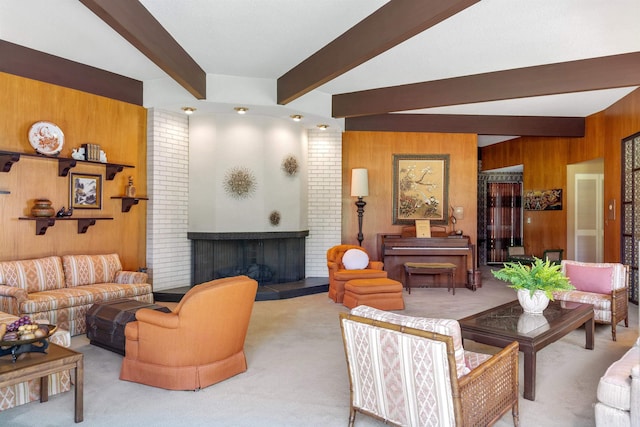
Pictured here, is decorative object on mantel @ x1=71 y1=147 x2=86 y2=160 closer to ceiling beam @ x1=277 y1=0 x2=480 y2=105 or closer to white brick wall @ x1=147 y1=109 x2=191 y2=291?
white brick wall @ x1=147 y1=109 x2=191 y2=291

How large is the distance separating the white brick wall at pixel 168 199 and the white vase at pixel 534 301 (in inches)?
197

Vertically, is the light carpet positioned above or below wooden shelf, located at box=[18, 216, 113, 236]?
below

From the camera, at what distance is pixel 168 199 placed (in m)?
6.75

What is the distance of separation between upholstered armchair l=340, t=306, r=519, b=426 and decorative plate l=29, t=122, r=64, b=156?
4509mm

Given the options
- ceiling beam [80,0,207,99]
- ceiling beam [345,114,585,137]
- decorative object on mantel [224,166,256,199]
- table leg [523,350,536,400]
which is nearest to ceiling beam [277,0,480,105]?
ceiling beam [80,0,207,99]

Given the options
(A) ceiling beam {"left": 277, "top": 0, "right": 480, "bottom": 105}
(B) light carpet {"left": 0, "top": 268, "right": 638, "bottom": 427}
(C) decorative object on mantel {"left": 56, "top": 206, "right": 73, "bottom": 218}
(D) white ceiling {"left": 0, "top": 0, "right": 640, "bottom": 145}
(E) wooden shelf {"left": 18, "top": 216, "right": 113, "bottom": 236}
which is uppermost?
(D) white ceiling {"left": 0, "top": 0, "right": 640, "bottom": 145}

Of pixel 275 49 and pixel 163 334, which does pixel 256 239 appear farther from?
pixel 163 334

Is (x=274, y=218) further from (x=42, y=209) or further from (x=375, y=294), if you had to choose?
(x=42, y=209)

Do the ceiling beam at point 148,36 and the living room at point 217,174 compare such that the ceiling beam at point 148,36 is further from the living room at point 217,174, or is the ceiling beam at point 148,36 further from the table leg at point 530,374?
the table leg at point 530,374

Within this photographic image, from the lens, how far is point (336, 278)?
256 inches

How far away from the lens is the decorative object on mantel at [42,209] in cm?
509

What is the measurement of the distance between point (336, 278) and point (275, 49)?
3289 mm

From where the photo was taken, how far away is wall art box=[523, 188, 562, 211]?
9422 millimetres

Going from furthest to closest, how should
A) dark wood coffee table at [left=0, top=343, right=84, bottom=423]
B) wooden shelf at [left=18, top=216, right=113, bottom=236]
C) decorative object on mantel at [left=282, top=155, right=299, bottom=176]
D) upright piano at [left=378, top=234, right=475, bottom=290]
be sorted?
upright piano at [left=378, top=234, right=475, bottom=290]
decorative object on mantel at [left=282, top=155, right=299, bottom=176]
wooden shelf at [left=18, top=216, right=113, bottom=236]
dark wood coffee table at [left=0, top=343, right=84, bottom=423]
